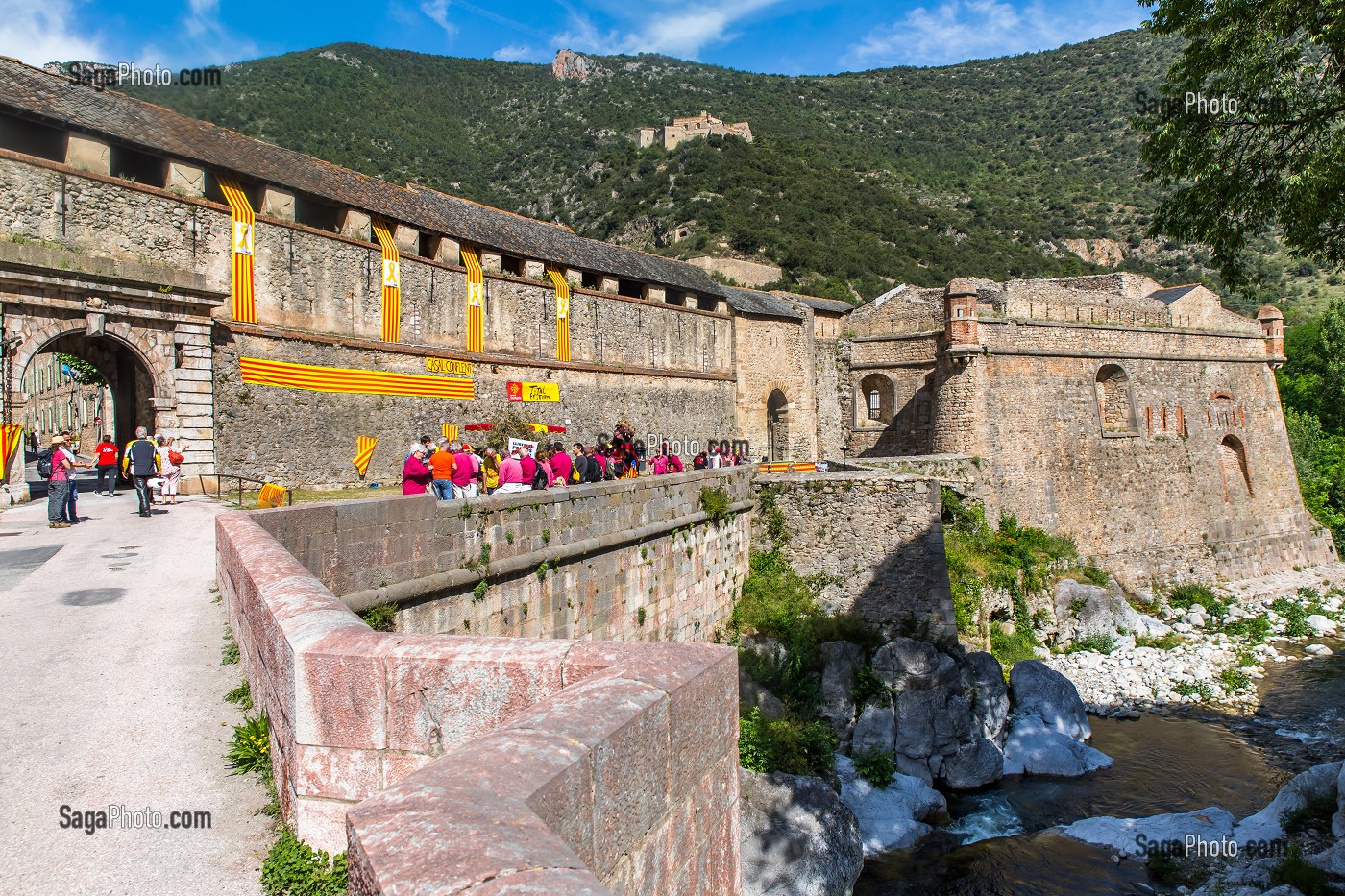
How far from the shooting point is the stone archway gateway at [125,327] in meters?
12.3

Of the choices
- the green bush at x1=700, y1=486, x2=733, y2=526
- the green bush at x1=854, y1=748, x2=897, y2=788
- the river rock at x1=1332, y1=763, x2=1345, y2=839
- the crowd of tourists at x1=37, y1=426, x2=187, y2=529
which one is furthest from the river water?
the crowd of tourists at x1=37, y1=426, x2=187, y2=529

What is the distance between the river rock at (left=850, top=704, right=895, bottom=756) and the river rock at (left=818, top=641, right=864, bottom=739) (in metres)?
0.19

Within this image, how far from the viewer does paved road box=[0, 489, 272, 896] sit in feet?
10.3

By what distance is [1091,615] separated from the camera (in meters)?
21.3

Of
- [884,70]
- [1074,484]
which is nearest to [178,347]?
[1074,484]

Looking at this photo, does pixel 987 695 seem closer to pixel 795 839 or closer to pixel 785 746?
pixel 785 746

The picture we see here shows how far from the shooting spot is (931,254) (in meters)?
53.4

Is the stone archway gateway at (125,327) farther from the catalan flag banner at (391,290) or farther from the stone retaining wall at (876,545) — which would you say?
the stone retaining wall at (876,545)

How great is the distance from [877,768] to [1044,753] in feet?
12.6

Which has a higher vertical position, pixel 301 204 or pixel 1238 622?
pixel 301 204

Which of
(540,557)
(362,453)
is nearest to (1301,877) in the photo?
(540,557)

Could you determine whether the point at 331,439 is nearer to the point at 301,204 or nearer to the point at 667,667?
the point at 301,204

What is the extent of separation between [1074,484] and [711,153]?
43237 millimetres

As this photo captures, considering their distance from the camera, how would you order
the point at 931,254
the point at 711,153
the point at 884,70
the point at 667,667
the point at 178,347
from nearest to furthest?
the point at 667,667, the point at 178,347, the point at 931,254, the point at 711,153, the point at 884,70
